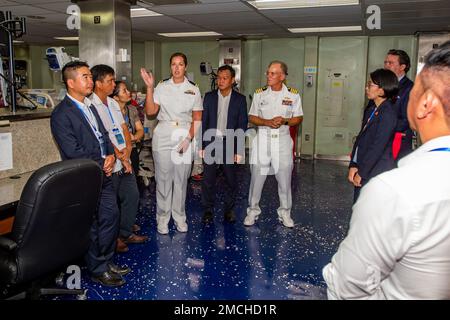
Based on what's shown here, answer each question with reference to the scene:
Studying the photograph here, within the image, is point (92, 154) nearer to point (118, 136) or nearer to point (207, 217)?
point (118, 136)

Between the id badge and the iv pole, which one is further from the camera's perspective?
the iv pole

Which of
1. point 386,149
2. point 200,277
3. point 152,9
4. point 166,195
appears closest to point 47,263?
point 200,277

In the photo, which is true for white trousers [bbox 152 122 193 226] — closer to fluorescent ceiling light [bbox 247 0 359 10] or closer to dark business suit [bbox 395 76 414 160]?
dark business suit [bbox 395 76 414 160]

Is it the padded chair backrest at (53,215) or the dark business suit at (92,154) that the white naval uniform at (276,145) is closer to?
the dark business suit at (92,154)

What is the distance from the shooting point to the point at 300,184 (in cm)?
617

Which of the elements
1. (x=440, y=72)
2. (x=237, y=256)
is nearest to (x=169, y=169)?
(x=237, y=256)

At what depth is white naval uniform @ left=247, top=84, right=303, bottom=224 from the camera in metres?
4.02

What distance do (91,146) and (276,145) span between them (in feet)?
6.30

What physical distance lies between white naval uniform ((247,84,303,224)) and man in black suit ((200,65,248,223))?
7.3 inches

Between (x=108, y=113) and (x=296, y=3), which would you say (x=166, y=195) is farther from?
(x=296, y=3)

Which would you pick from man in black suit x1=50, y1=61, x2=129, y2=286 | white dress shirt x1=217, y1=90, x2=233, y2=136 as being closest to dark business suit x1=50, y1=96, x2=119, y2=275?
man in black suit x1=50, y1=61, x2=129, y2=286

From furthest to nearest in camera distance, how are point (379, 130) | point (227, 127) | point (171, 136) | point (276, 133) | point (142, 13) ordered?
point (142, 13) → point (227, 127) → point (276, 133) → point (171, 136) → point (379, 130)

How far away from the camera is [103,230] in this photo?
9.30ft
